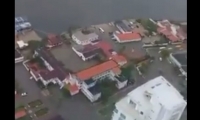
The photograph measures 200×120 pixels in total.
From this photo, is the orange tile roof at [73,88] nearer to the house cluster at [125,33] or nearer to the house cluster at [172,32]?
the house cluster at [125,33]

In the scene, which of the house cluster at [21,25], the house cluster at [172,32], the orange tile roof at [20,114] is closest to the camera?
the orange tile roof at [20,114]

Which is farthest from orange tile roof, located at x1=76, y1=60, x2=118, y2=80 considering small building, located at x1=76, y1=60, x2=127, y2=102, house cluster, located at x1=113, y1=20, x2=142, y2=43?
house cluster, located at x1=113, y1=20, x2=142, y2=43

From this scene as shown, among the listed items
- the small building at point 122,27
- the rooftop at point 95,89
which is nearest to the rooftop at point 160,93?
the rooftop at point 95,89

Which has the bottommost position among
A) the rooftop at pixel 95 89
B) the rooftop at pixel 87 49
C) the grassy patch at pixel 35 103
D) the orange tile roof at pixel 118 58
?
the rooftop at pixel 95 89

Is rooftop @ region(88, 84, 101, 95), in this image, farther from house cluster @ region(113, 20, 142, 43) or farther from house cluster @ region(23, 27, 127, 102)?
house cluster @ region(113, 20, 142, 43)

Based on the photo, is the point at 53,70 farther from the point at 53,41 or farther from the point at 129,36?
the point at 129,36
